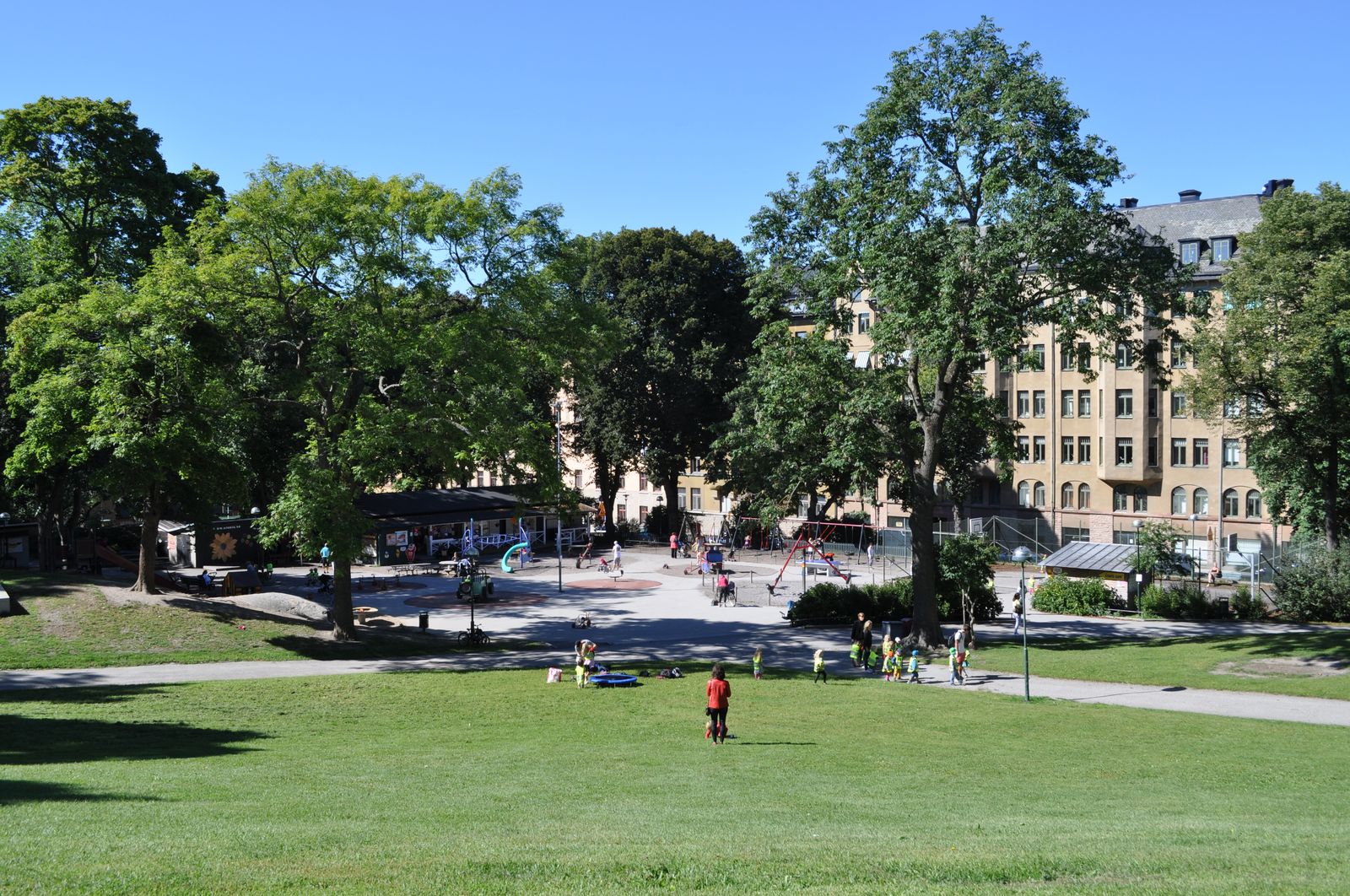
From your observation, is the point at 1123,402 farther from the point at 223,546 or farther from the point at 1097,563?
the point at 223,546

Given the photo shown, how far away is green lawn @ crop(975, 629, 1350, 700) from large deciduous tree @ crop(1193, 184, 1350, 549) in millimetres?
9509

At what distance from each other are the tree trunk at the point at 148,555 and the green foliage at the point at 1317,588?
1679 inches

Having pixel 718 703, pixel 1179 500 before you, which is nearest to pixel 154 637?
pixel 718 703

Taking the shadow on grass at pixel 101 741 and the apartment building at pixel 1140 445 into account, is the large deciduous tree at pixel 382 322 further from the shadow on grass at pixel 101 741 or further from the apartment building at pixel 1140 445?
the apartment building at pixel 1140 445

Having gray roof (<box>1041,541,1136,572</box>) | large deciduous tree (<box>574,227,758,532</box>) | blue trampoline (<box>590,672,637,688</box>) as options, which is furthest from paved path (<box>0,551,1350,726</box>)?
large deciduous tree (<box>574,227,758,532</box>)

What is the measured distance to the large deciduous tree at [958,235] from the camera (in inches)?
1216

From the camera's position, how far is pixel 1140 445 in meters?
63.9

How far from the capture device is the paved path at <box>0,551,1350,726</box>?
89.2 ft

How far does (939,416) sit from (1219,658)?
11.1 m

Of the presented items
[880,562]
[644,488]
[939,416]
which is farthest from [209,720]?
[644,488]

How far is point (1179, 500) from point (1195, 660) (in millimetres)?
35170

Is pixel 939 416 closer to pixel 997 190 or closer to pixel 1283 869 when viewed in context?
pixel 997 190

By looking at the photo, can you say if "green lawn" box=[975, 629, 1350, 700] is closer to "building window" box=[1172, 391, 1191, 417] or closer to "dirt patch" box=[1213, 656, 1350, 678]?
"dirt patch" box=[1213, 656, 1350, 678]

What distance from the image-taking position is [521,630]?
39.9 m
